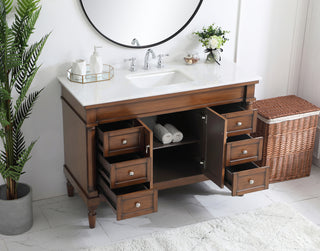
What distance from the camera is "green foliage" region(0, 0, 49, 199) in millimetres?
2441

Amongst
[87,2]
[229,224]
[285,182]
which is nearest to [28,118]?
[87,2]

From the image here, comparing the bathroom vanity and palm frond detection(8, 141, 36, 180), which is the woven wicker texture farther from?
palm frond detection(8, 141, 36, 180)

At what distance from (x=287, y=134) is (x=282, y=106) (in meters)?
0.19

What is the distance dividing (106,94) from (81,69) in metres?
0.26

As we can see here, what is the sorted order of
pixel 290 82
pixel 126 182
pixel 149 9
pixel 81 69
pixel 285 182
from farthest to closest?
pixel 290 82 < pixel 285 182 < pixel 149 9 < pixel 81 69 < pixel 126 182

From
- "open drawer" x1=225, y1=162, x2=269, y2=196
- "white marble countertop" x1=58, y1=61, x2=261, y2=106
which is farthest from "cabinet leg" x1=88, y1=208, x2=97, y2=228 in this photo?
"open drawer" x1=225, y1=162, x2=269, y2=196

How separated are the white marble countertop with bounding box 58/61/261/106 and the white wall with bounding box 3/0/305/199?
117mm

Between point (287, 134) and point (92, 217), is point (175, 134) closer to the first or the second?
point (92, 217)

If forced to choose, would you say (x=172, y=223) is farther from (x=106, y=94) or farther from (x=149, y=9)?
(x=149, y=9)

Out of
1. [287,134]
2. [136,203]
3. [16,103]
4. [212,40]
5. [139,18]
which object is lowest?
[136,203]

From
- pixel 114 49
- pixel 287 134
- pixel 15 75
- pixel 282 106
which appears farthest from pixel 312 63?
pixel 15 75

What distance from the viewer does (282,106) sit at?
3.38m

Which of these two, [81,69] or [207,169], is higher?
[81,69]

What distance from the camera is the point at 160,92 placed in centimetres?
271
